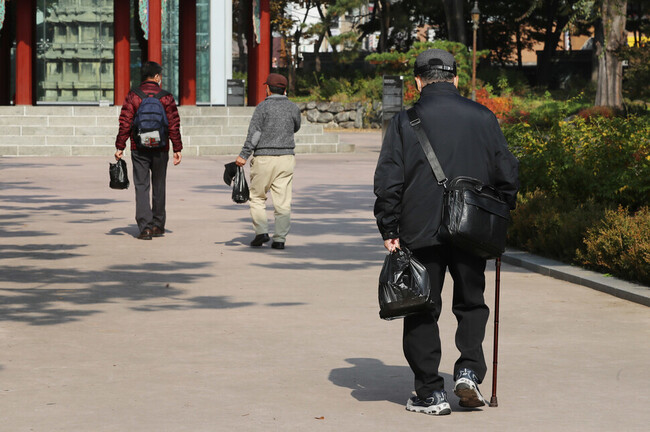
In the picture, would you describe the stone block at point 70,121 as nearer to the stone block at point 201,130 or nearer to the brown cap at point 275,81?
the stone block at point 201,130

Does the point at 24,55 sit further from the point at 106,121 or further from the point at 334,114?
the point at 334,114

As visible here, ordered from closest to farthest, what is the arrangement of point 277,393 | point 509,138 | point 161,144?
point 277,393 → point 161,144 → point 509,138

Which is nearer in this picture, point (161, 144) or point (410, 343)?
point (410, 343)

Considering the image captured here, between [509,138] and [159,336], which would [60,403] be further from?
[509,138]

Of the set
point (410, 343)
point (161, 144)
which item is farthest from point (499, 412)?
point (161, 144)

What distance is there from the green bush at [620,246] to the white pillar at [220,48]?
99.5 feet

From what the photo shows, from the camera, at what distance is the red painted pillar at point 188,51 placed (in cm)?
4006

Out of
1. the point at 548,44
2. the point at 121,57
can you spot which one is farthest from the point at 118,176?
the point at 548,44

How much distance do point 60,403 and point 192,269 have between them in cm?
516

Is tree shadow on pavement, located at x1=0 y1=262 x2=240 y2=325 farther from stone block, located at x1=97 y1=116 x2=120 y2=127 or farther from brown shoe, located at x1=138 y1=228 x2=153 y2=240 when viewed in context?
stone block, located at x1=97 y1=116 x2=120 y2=127

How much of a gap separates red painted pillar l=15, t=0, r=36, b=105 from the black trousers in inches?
1305

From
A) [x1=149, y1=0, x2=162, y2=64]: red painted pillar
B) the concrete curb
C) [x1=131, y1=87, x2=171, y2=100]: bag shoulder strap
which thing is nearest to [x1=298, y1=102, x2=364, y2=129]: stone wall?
[x1=149, y1=0, x2=162, y2=64]: red painted pillar

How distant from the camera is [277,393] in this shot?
6512 millimetres

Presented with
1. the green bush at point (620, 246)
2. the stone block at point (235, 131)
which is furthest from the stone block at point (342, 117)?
the green bush at point (620, 246)
